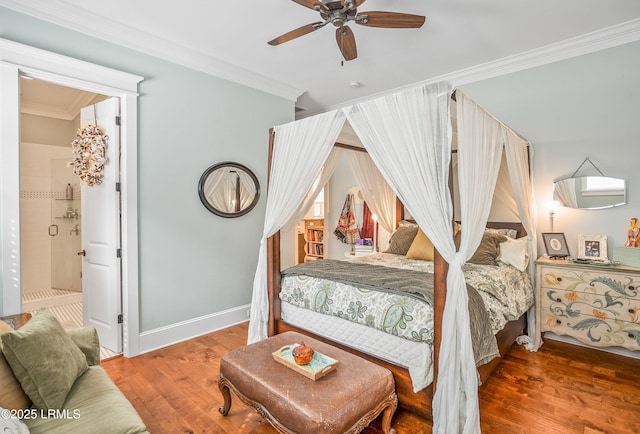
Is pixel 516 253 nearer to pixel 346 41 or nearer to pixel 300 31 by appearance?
pixel 346 41

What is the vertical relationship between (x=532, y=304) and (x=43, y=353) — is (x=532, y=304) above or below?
below

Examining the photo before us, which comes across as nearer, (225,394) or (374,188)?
(225,394)

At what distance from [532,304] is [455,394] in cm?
197

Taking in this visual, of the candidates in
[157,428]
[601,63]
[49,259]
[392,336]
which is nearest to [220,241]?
[157,428]

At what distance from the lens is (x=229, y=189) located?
388cm

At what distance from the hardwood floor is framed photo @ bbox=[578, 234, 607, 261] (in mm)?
891

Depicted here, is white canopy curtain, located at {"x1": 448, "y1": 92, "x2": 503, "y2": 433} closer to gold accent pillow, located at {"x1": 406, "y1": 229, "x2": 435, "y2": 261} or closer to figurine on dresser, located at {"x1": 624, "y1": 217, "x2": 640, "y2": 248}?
gold accent pillow, located at {"x1": 406, "y1": 229, "x2": 435, "y2": 261}

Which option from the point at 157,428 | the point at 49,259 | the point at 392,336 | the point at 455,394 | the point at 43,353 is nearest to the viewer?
the point at 43,353

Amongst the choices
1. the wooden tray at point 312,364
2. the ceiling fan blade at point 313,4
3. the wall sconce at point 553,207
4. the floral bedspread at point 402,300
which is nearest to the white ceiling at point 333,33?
the ceiling fan blade at point 313,4

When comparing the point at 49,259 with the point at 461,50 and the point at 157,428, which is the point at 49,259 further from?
the point at 461,50

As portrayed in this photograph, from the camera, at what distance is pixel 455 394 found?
1.88 meters

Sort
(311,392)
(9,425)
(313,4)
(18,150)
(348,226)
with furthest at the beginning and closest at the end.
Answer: (348,226) → (18,150) → (313,4) → (311,392) → (9,425)

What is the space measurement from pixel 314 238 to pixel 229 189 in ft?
10.1

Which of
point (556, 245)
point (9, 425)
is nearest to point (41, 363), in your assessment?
point (9, 425)
